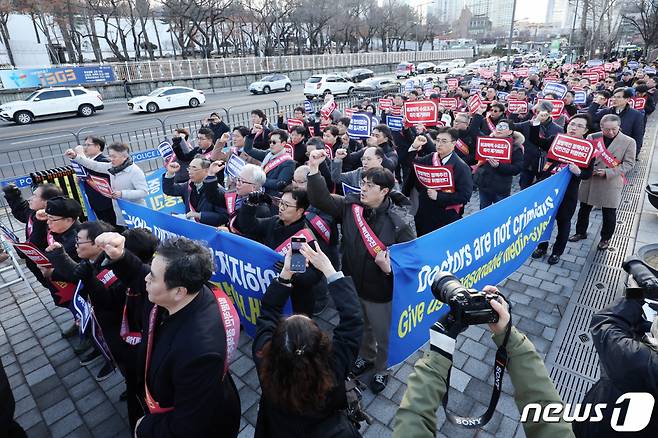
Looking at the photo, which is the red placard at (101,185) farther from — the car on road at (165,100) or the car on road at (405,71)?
the car on road at (405,71)

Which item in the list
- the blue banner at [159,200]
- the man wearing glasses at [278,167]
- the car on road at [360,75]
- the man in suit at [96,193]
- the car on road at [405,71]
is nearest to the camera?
the man wearing glasses at [278,167]

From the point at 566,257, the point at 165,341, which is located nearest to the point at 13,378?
the point at 165,341

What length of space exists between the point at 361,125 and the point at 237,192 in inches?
138

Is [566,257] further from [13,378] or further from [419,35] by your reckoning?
[419,35]

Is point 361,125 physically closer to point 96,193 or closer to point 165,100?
point 96,193

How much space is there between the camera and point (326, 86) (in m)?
28.9

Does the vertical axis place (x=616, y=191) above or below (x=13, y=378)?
above

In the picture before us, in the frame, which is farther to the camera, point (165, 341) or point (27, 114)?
point (27, 114)

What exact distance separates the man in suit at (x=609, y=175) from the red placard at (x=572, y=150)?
0.74 metres

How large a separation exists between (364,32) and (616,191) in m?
75.8

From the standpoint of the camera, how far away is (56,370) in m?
4.12

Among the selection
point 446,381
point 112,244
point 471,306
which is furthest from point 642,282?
point 112,244

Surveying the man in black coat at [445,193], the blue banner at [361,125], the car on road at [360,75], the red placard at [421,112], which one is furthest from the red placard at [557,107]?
the car on road at [360,75]

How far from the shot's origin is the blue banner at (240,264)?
3.50 meters
